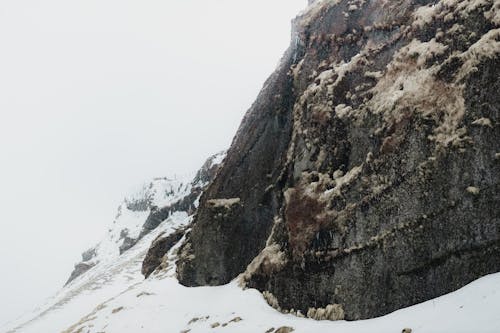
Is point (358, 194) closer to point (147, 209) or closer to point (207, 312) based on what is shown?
point (207, 312)

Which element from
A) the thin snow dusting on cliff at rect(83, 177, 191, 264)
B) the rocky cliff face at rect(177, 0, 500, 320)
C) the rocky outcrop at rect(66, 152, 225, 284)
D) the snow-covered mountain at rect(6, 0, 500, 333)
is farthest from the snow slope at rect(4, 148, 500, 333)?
the thin snow dusting on cliff at rect(83, 177, 191, 264)

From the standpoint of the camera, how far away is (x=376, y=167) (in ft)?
62.4

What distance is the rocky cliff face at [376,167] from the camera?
1559 cm

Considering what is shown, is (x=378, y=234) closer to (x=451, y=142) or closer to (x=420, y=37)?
(x=451, y=142)

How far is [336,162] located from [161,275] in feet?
74.8

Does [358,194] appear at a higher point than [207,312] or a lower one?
higher

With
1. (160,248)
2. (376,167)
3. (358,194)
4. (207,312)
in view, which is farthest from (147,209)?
(376,167)

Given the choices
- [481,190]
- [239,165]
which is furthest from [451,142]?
[239,165]

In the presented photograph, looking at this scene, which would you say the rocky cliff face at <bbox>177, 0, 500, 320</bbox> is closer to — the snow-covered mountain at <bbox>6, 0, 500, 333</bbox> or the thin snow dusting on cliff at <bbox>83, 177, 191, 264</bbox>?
the snow-covered mountain at <bbox>6, 0, 500, 333</bbox>

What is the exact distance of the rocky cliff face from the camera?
15.6 metres

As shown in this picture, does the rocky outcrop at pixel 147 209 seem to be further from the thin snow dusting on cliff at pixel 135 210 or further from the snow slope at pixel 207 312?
the snow slope at pixel 207 312

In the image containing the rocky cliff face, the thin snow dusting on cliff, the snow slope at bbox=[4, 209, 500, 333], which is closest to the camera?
the snow slope at bbox=[4, 209, 500, 333]

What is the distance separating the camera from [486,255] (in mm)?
14414

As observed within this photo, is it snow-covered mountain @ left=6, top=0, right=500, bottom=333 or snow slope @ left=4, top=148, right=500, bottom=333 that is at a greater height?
snow-covered mountain @ left=6, top=0, right=500, bottom=333
